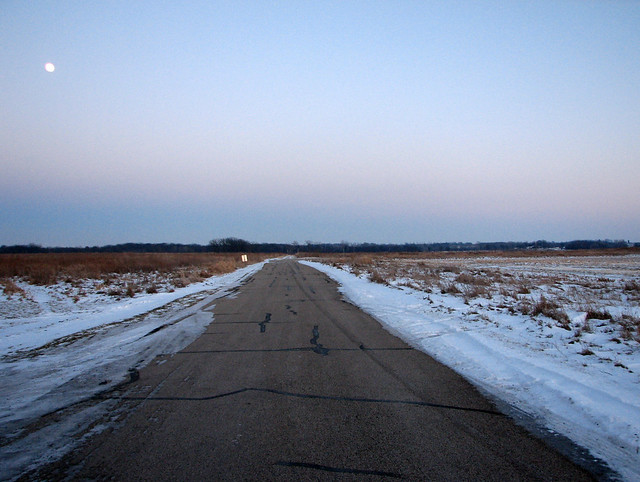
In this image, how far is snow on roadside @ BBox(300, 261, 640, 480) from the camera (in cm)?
366

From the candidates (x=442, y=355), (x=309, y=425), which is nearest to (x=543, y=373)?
(x=442, y=355)

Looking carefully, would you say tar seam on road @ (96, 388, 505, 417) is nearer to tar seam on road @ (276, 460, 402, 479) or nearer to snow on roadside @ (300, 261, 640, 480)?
snow on roadside @ (300, 261, 640, 480)

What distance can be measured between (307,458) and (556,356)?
5.22 m

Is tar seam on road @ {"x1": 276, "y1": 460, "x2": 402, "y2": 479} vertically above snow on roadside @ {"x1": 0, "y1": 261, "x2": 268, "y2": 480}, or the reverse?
tar seam on road @ {"x1": 276, "y1": 460, "x2": 402, "y2": 479}

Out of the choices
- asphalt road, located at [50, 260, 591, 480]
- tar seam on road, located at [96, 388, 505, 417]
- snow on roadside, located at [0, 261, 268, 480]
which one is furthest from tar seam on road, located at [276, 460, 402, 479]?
snow on roadside, located at [0, 261, 268, 480]

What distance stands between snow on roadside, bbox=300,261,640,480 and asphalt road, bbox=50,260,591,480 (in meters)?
0.44

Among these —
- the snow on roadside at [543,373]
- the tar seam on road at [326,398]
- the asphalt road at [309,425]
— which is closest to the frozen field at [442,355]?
the snow on roadside at [543,373]

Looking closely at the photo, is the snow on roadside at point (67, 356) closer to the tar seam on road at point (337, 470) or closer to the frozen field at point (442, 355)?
the frozen field at point (442, 355)

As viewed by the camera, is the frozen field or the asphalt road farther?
the frozen field

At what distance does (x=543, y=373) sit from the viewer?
5402mm

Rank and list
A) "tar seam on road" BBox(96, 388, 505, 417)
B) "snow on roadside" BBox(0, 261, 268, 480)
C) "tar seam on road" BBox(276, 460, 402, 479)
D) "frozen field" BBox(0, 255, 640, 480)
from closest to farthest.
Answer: "tar seam on road" BBox(276, 460, 402, 479), "snow on roadside" BBox(0, 261, 268, 480), "frozen field" BBox(0, 255, 640, 480), "tar seam on road" BBox(96, 388, 505, 417)

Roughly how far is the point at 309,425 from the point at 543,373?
3740mm

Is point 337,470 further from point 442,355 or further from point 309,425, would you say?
point 442,355

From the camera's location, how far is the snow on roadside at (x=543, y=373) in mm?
3658
